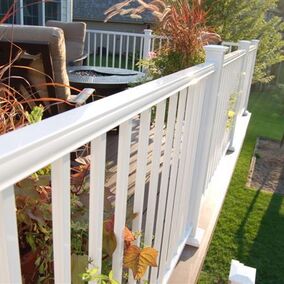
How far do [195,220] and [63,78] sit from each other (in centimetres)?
163

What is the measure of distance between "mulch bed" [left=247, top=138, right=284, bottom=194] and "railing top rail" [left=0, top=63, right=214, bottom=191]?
4.09 m

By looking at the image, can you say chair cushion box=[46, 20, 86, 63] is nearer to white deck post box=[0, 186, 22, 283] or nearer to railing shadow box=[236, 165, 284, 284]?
railing shadow box=[236, 165, 284, 284]

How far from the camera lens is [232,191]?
4555 millimetres

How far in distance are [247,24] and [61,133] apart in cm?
818

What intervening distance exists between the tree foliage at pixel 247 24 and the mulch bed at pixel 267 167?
238 centimetres

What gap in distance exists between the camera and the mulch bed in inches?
192

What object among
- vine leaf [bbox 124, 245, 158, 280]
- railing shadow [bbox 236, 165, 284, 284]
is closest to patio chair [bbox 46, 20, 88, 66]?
railing shadow [bbox 236, 165, 284, 284]

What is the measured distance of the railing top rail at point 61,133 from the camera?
1.92 feet

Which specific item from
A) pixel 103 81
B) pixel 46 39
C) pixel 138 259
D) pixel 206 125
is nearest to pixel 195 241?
pixel 206 125

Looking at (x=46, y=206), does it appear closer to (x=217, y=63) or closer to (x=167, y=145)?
(x=167, y=145)

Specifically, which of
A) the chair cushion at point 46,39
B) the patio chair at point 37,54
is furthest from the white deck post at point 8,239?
the chair cushion at point 46,39

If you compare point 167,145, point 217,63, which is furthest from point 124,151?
point 217,63

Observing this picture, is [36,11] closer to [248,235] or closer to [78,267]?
[248,235]

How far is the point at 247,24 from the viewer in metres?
8.06
